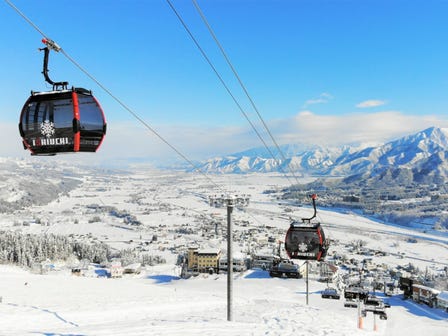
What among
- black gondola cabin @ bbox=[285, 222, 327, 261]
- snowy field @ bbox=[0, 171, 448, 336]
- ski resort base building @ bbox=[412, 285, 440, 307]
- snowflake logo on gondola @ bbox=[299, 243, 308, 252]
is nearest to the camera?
snowy field @ bbox=[0, 171, 448, 336]

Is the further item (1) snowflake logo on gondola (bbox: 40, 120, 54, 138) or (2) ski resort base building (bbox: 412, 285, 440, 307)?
(2) ski resort base building (bbox: 412, 285, 440, 307)

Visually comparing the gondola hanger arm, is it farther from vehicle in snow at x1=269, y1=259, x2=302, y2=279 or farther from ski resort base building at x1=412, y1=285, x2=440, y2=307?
vehicle in snow at x1=269, y1=259, x2=302, y2=279

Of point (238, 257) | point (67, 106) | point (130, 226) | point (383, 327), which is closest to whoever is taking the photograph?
point (67, 106)

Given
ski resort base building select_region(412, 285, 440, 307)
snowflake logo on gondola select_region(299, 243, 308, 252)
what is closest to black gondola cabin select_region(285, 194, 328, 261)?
snowflake logo on gondola select_region(299, 243, 308, 252)

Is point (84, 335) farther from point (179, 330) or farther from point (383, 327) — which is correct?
point (383, 327)

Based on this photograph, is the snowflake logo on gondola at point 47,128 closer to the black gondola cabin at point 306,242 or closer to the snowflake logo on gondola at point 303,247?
the black gondola cabin at point 306,242

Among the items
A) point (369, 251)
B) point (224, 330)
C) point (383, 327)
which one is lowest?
point (369, 251)

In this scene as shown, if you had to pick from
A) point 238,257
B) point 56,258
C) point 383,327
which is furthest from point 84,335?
point 56,258
